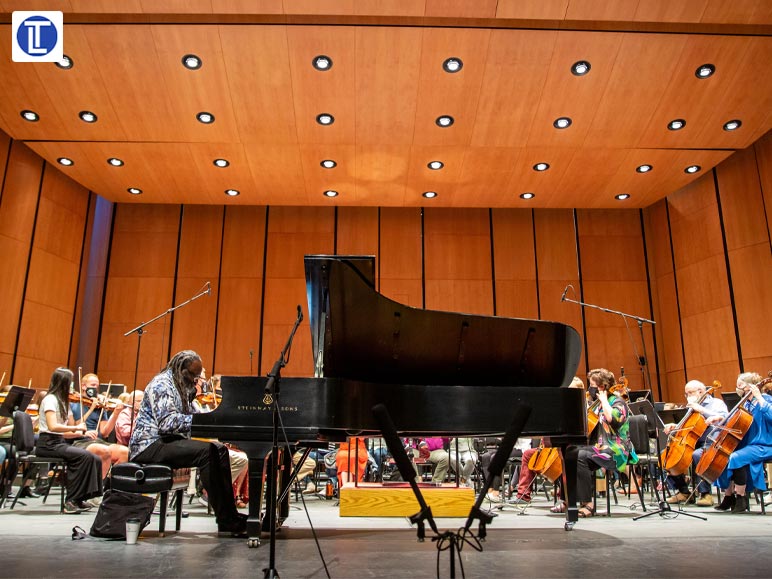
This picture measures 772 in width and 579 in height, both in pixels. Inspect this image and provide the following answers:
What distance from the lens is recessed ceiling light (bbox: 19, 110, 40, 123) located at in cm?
741

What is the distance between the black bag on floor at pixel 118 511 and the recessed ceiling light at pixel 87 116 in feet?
18.8

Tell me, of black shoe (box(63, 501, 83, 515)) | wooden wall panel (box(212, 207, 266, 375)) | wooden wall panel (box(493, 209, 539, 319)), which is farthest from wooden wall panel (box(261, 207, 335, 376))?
black shoe (box(63, 501, 83, 515))

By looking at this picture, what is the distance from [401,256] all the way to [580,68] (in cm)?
436

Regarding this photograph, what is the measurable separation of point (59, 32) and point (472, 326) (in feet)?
17.7

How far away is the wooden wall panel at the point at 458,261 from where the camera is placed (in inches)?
390

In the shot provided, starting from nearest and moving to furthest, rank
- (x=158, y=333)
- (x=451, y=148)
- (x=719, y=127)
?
(x=719, y=127) < (x=451, y=148) < (x=158, y=333)

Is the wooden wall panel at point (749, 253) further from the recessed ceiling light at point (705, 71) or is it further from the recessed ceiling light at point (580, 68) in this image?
the recessed ceiling light at point (580, 68)

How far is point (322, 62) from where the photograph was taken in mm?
6605

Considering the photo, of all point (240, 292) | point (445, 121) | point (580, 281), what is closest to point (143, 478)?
point (445, 121)

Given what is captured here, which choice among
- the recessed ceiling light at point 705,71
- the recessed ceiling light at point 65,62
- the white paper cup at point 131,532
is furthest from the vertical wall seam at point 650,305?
the recessed ceiling light at point 65,62

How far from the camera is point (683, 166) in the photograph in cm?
880

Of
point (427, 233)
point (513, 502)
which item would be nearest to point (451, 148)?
point (427, 233)

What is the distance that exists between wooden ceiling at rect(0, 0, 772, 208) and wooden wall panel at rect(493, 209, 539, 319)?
2.32 ft

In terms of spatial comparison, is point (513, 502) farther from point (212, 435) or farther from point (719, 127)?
point (719, 127)
